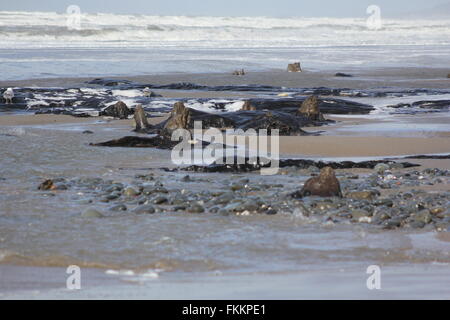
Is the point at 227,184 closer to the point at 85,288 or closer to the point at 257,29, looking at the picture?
the point at 85,288

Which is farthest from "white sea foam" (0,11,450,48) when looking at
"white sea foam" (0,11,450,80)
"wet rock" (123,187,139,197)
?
"wet rock" (123,187,139,197)

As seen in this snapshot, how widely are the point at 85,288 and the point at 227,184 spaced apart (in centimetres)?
282

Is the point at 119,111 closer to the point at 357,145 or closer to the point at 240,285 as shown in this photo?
the point at 357,145

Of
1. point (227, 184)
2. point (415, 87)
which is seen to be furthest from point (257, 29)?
point (227, 184)

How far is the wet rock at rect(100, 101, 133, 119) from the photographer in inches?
457

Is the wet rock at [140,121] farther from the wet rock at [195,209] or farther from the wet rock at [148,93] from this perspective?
the wet rock at [148,93]

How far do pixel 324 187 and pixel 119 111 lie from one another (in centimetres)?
611

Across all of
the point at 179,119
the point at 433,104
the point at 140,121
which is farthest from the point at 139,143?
the point at 433,104

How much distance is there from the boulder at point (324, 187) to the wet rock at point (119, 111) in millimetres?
5896

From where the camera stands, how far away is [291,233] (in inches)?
199

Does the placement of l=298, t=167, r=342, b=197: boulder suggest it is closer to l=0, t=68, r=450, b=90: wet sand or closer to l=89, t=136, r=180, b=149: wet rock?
l=89, t=136, r=180, b=149: wet rock

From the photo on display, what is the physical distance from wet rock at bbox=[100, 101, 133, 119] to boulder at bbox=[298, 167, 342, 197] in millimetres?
5896

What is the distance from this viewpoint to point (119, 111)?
459 inches

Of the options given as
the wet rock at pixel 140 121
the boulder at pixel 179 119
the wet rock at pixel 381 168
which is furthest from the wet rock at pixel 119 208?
the wet rock at pixel 140 121
